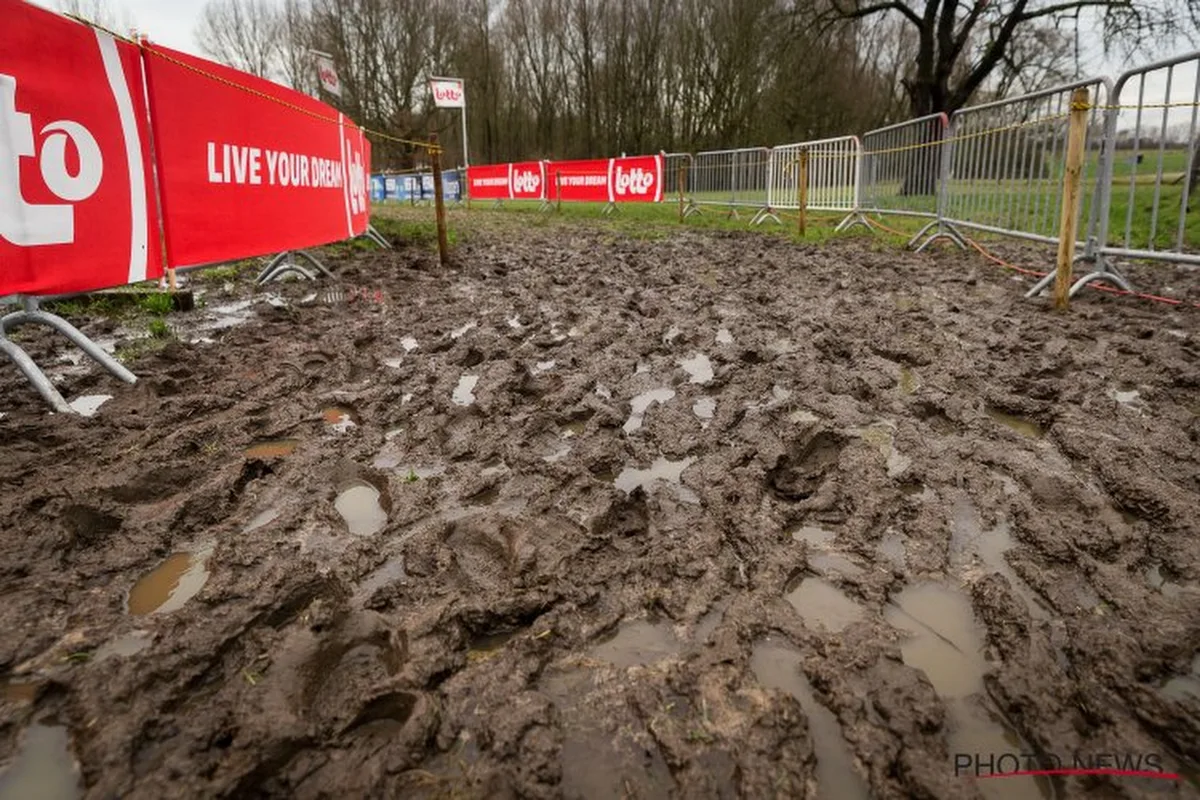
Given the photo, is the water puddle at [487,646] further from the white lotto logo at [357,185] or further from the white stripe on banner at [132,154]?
the white lotto logo at [357,185]

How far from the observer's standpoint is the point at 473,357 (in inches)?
163

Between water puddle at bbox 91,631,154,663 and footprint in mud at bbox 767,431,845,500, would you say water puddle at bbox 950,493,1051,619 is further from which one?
water puddle at bbox 91,631,154,663

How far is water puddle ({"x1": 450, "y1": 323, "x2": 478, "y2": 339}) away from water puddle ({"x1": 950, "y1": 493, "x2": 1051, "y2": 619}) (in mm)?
3323

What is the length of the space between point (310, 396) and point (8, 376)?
1.72m

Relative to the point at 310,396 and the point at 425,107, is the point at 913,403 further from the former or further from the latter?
the point at 425,107

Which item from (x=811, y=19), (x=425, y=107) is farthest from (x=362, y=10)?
(x=811, y=19)

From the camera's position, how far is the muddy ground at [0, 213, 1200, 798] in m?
1.36

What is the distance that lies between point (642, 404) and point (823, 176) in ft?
36.9

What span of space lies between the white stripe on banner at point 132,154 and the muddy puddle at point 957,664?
397 cm

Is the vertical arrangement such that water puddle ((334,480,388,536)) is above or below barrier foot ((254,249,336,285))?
below

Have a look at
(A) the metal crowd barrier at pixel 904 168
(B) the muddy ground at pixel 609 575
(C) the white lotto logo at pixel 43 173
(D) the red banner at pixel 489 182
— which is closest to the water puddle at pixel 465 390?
(B) the muddy ground at pixel 609 575

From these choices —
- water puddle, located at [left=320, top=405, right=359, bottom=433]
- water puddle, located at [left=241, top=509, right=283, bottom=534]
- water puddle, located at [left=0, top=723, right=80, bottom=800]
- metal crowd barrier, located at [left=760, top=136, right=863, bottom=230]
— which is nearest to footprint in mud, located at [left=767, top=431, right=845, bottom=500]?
water puddle, located at [left=241, top=509, right=283, bottom=534]

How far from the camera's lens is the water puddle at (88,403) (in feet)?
10.6

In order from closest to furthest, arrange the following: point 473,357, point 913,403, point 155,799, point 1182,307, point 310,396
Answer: point 155,799 → point 913,403 → point 310,396 → point 473,357 → point 1182,307
